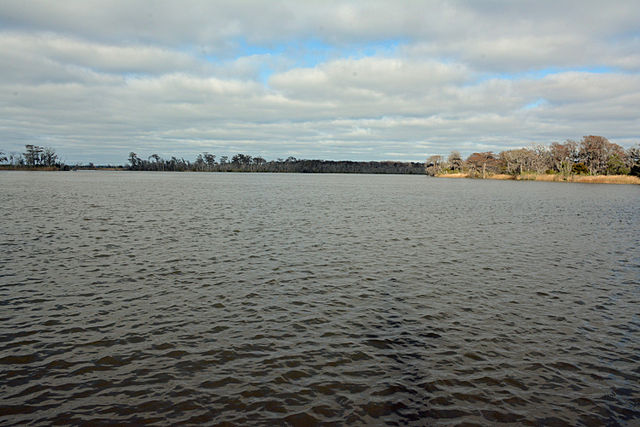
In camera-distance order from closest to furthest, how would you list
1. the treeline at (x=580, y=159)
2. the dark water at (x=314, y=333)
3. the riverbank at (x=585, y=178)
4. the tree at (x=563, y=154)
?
the dark water at (x=314, y=333)
the riverbank at (x=585, y=178)
the treeline at (x=580, y=159)
the tree at (x=563, y=154)

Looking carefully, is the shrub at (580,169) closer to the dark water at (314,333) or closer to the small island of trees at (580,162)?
the small island of trees at (580,162)

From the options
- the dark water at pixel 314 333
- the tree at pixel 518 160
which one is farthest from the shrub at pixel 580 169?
the dark water at pixel 314 333

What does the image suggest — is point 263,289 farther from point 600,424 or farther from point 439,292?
point 600,424

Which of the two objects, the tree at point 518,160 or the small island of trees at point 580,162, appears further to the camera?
the tree at point 518,160

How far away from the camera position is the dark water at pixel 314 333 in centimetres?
809

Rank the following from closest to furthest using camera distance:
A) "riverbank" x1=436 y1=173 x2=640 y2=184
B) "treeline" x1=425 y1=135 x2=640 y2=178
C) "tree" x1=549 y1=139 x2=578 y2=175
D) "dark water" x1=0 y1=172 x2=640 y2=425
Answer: "dark water" x1=0 y1=172 x2=640 y2=425 < "riverbank" x1=436 y1=173 x2=640 y2=184 < "treeline" x1=425 y1=135 x2=640 y2=178 < "tree" x1=549 y1=139 x2=578 y2=175

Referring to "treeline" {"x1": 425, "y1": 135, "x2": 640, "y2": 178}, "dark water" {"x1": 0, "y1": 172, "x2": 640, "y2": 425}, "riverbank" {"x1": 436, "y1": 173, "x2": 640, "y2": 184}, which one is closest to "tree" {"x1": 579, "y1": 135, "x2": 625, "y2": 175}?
"treeline" {"x1": 425, "y1": 135, "x2": 640, "y2": 178}

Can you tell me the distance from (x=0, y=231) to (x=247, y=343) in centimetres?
2563

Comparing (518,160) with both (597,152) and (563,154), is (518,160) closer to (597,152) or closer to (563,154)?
(563,154)

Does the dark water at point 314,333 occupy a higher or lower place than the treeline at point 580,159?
lower

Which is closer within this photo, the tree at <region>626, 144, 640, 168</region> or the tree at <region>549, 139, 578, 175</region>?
the tree at <region>626, 144, 640, 168</region>

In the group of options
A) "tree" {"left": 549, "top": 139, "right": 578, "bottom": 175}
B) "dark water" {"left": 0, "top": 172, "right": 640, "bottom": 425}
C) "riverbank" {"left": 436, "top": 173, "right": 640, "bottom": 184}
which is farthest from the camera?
"tree" {"left": 549, "top": 139, "right": 578, "bottom": 175}

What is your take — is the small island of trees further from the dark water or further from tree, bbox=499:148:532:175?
the dark water

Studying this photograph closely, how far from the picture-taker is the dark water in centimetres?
809
